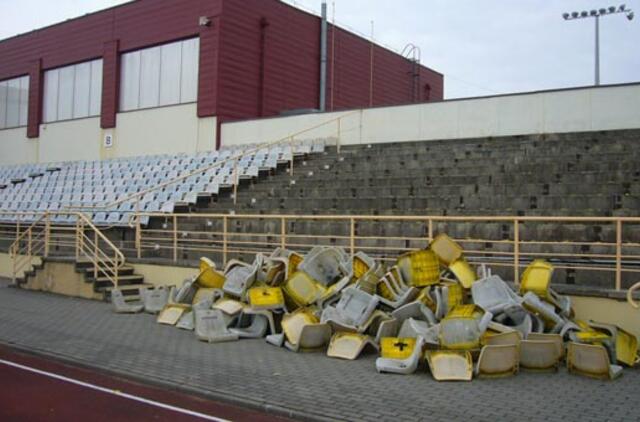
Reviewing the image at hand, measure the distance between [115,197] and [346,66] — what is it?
44.6ft

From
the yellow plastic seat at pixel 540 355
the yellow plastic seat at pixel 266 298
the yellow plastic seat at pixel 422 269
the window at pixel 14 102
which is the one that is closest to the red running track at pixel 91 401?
the yellow plastic seat at pixel 266 298

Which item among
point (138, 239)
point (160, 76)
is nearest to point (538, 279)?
point (138, 239)

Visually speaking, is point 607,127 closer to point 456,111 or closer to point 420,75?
point 456,111

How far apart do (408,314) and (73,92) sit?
86.2 feet

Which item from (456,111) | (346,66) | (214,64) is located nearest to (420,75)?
(346,66)

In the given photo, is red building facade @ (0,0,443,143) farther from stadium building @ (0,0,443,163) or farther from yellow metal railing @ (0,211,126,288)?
yellow metal railing @ (0,211,126,288)

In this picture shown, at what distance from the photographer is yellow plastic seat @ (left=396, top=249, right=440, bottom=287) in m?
9.86

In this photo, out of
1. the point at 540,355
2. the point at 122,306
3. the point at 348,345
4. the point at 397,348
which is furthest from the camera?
the point at 122,306

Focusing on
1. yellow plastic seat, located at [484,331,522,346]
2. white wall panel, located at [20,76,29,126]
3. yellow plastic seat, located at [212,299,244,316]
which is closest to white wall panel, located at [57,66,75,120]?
white wall panel, located at [20,76,29,126]

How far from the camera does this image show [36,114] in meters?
32.1

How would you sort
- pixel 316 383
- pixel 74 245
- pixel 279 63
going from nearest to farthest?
pixel 316 383
pixel 74 245
pixel 279 63

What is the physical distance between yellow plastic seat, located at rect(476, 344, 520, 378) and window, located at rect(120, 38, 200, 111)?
20.0 metres

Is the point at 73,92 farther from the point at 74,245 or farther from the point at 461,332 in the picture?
the point at 461,332

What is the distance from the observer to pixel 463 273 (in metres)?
9.70
